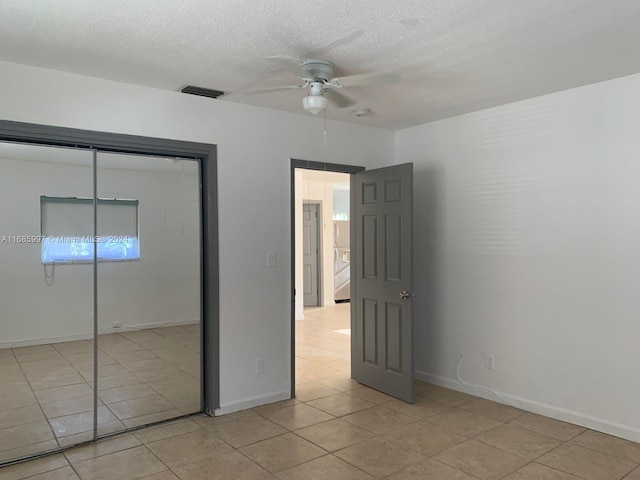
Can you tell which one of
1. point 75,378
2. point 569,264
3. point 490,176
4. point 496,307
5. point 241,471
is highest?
point 490,176

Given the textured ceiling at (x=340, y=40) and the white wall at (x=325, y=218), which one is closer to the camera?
the textured ceiling at (x=340, y=40)

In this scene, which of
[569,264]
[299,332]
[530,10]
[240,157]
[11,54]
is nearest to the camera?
[530,10]

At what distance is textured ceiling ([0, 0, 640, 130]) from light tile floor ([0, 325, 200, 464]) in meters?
1.88

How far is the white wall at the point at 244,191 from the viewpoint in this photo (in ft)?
11.0

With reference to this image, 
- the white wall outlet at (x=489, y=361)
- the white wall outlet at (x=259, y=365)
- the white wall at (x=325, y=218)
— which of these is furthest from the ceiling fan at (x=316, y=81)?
the white wall at (x=325, y=218)

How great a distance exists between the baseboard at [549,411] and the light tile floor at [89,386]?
2284 mm

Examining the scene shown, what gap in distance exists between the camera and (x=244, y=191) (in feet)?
12.7

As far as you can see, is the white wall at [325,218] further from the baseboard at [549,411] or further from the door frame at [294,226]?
the baseboard at [549,411]

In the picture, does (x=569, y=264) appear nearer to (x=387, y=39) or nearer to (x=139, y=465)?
(x=387, y=39)

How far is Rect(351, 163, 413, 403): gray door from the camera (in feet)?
13.3

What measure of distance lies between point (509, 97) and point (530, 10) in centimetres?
156

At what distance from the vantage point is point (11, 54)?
Answer: 278 cm

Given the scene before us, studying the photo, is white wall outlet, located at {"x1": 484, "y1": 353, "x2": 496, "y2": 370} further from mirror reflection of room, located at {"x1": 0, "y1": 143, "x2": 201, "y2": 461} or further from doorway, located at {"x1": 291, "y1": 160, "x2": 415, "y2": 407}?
mirror reflection of room, located at {"x1": 0, "y1": 143, "x2": 201, "y2": 461}

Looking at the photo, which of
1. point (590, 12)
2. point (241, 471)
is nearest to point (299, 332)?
point (241, 471)
